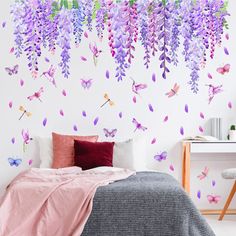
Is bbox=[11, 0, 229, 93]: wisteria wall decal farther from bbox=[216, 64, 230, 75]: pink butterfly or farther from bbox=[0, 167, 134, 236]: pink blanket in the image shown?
bbox=[0, 167, 134, 236]: pink blanket

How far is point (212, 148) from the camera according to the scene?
4922 mm

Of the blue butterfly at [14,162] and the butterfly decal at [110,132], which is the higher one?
the butterfly decal at [110,132]

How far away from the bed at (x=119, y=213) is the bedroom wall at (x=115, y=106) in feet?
5.49

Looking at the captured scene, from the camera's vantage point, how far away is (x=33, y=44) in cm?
515

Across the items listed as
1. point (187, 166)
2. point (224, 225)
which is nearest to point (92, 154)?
point (187, 166)

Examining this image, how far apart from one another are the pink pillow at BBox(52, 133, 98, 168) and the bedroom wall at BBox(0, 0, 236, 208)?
0.19 m

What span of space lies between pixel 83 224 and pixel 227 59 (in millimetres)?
2695

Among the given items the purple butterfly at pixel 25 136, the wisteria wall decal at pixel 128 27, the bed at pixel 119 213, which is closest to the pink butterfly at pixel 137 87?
the wisteria wall decal at pixel 128 27

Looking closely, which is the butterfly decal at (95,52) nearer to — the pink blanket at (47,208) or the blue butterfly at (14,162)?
the blue butterfly at (14,162)

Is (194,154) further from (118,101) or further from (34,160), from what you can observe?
(34,160)

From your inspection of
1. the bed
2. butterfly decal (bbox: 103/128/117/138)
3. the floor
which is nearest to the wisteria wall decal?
butterfly decal (bbox: 103/128/117/138)

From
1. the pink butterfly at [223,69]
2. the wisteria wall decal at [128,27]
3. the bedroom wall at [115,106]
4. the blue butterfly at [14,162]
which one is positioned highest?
the wisteria wall decal at [128,27]

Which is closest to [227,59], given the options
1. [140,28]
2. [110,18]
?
[140,28]

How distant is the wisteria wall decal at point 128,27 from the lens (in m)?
5.14
